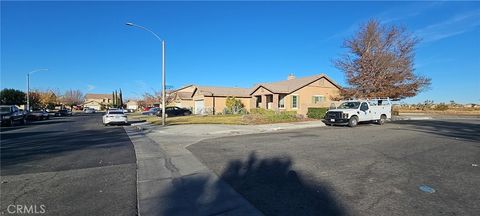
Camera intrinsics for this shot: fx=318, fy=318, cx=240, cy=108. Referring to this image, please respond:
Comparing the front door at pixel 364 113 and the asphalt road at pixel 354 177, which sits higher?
the front door at pixel 364 113

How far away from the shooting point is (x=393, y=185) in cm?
642

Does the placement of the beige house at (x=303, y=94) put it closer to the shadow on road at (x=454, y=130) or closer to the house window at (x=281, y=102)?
the house window at (x=281, y=102)

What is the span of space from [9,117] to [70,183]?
28.1 metres

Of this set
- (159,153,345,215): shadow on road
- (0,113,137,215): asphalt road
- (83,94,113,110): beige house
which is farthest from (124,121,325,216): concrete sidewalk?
(83,94,113,110): beige house

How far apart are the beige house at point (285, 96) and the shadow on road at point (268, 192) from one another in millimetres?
28434

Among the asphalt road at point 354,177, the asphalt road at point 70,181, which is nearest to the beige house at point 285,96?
the asphalt road at point 354,177

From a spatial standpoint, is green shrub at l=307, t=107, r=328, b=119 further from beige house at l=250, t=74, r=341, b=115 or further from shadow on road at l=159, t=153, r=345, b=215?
shadow on road at l=159, t=153, r=345, b=215

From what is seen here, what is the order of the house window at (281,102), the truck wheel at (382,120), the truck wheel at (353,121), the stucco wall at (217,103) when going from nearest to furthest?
the truck wheel at (353,121) < the truck wheel at (382,120) < the house window at (281,102) < the stucco wall at (217,103)

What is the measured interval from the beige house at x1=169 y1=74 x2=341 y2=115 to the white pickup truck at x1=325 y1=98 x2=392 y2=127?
38.7 ft

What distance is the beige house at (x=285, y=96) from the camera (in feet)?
119

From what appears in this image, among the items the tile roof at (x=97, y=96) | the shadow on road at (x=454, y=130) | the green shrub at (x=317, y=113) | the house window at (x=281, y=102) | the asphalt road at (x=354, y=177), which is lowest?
the asphalt road at (x=354, y=177)

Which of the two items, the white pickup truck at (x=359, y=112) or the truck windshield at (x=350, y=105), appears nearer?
the white pickup truck at (x=359, y=112)

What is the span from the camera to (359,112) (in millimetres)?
22891

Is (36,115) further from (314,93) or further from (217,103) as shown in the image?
(314,93)
